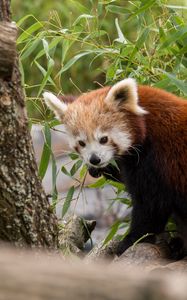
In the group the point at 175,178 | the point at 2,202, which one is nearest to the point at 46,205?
the point at 2,202

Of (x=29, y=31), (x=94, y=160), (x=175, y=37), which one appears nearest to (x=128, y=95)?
(x=94, y=160)

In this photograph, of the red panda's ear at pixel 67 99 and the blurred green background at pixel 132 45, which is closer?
the red panda's ear at pixel 67 99

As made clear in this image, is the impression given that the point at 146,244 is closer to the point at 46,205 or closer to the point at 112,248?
the point at 112,248

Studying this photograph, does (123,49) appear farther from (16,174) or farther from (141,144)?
(16,174)

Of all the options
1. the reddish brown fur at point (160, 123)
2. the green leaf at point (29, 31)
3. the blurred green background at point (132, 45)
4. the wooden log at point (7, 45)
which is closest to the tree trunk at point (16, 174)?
the wooden log at point (7, 45)

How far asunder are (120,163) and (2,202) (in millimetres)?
1041

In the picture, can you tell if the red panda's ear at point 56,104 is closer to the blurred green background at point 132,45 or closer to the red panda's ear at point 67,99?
the red panda's ear at point 67,99

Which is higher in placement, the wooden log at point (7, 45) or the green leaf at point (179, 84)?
the wooden log at point (7, 45)

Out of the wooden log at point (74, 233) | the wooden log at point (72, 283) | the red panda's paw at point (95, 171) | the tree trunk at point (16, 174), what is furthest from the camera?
the wooden log at point (74, 233)

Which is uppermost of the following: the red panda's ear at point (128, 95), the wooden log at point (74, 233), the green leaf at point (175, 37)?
the green leaf at point (175, 37)

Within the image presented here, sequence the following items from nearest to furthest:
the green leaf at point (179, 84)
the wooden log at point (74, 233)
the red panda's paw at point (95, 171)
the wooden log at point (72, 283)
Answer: the wooden log at point (72, 283) → the red panda's paw at point (95, 171) → the green leaf at point (179, 84) → the wooden log at point (74, 233)

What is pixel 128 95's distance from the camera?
126 inches

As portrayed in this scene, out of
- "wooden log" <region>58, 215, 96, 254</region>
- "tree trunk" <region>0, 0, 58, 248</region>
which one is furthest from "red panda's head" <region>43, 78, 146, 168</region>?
"tree trunk" <region>0, 0, 58, 248</region>

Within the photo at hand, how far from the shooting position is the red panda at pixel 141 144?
3.15 m
